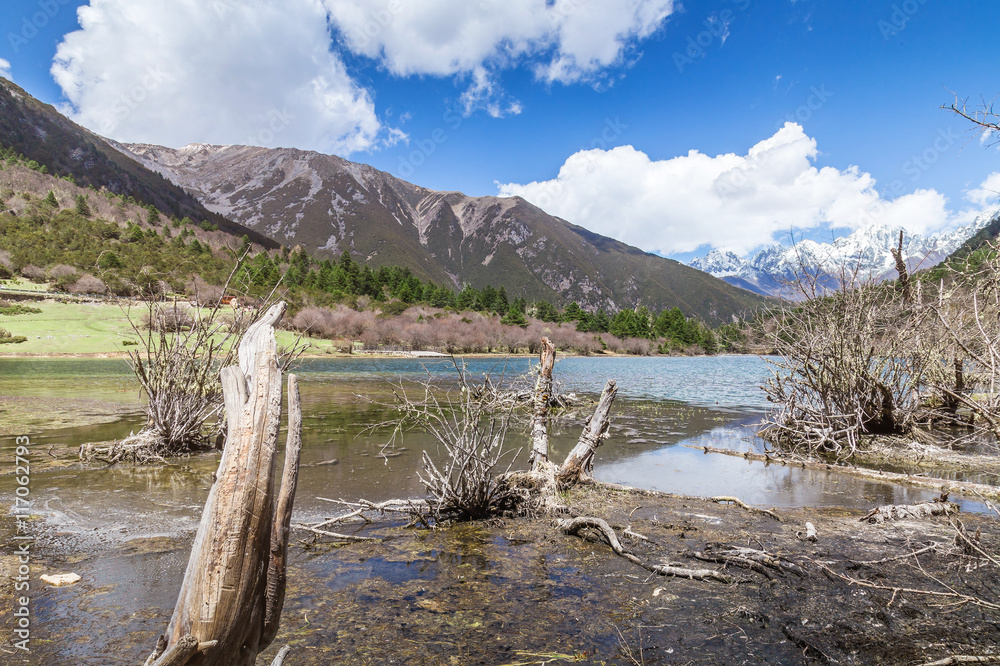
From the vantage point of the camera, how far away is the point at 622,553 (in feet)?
19.5

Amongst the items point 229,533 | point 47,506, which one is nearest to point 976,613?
point 229,533

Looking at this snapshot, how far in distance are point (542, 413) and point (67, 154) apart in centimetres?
21411

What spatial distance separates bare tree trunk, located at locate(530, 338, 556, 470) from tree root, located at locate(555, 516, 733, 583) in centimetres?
156

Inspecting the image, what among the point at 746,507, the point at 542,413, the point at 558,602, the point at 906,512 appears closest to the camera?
the point at 558,602

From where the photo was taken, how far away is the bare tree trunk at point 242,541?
6.76 feet

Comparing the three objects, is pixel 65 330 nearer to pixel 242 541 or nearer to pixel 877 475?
pixel 242 541

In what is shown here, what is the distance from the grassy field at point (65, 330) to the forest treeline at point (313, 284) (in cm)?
388

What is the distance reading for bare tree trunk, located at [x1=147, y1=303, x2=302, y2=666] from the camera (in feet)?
6.76

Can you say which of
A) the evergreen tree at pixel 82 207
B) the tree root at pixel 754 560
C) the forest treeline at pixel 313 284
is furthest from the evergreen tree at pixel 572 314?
the tree root at pixel 754 560

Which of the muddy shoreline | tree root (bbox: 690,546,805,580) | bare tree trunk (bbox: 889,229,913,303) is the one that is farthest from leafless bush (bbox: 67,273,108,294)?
bare tree trunk (bbox: 889,229,913,303)

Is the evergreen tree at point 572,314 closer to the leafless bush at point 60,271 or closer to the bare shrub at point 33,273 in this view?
the leafless bush at point 60,271

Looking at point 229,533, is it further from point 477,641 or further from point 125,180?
point 125,180

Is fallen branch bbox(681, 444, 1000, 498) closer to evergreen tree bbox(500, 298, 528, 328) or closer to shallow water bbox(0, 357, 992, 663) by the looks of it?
shallow water bbox(0, 357, 992, 663)

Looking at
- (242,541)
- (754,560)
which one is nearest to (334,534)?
(242,541)
